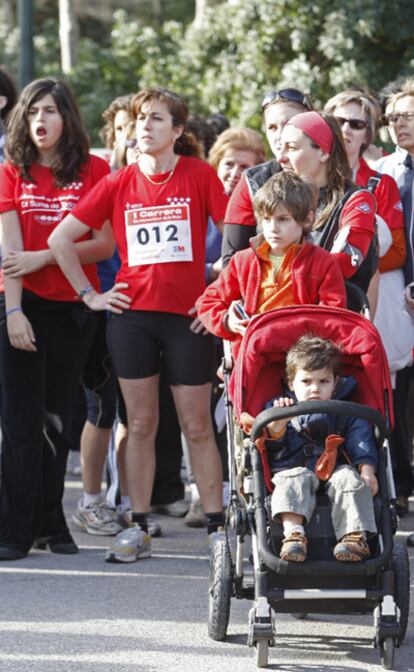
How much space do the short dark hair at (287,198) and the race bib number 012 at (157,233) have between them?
1048mm

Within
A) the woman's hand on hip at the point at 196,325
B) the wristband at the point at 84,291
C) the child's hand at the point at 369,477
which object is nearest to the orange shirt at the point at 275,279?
the child's hand at the point at 369,477

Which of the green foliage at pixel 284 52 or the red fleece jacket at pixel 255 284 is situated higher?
the green foliage at pixel 284 52

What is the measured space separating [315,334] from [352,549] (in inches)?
36.9

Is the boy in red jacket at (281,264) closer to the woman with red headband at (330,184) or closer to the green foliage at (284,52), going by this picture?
the woman with red headband at (330,184)

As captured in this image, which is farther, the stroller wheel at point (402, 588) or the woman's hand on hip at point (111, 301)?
the woman's hand on hip at point (111, 301)

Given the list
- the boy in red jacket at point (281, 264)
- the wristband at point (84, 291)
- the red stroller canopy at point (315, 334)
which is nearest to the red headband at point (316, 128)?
the boy in red jacket at point (281, 264)

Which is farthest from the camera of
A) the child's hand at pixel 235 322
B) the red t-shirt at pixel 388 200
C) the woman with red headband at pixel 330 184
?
the red t-shirt at pixel 388 200

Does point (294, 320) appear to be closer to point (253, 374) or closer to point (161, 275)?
point (253, 374)

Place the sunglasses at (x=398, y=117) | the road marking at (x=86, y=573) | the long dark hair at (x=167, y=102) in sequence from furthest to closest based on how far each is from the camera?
1. the sunglasses at (x=398, y=117)
2. the long dark hair at (x=167, y=102)
3. the road marking at (x=86, y=573)

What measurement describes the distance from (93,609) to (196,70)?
43.4 ft

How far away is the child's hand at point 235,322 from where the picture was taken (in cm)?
587

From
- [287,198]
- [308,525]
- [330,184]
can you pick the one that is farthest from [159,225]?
[308,525]

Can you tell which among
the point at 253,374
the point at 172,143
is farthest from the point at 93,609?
the point at 172,143

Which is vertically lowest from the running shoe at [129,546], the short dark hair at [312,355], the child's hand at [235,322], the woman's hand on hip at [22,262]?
the running shoe at [129,546]
